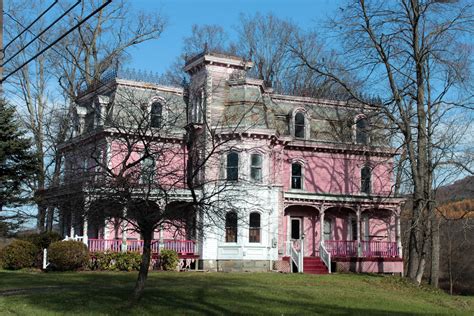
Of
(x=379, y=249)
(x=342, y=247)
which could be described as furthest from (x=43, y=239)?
(x=379, y=249)

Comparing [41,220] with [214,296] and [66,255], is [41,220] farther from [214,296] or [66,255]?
[214,296]

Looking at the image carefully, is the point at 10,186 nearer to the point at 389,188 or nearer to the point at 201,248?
the point at 201,248

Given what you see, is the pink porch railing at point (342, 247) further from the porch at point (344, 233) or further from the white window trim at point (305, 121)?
the white window trim at point (305, 121)

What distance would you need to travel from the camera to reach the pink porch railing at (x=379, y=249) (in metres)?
30.4

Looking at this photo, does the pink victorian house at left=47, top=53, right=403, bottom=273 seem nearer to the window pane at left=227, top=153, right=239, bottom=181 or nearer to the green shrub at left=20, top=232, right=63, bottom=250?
the window pane at left=227, top=153, right=239, bottom=181

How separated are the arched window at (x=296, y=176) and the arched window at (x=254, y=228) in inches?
150

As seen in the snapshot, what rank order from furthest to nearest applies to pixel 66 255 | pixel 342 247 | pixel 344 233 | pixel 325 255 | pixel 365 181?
pixel 365 181, pixel 344 233, pixel 342 247, pixel 325 255, pixel 66 255

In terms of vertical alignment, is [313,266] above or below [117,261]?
below

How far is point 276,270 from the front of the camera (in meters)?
27.8

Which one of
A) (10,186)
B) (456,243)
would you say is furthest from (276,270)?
(456,243)

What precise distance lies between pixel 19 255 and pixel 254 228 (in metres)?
10.8

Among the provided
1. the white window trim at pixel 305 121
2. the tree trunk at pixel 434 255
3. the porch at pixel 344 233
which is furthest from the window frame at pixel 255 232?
the tree trunk at pixel 434 255

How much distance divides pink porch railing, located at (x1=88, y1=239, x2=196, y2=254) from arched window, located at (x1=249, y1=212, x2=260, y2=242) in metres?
2.85

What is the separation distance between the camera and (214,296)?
52.0 feet
